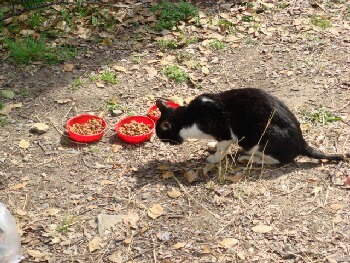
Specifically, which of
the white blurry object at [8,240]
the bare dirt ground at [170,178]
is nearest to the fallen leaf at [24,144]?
the bare dirt ground at [170,178]

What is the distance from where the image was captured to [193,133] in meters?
5.10

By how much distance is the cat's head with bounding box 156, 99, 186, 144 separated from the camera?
5.14 metres

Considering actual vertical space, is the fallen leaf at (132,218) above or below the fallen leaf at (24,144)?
above

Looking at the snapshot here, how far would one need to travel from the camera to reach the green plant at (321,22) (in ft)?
23.7

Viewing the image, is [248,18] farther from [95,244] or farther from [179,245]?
[95,244]

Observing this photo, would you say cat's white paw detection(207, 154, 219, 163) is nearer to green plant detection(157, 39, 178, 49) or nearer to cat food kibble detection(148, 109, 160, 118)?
cat food kibble detection(148, 109, 160, 118)

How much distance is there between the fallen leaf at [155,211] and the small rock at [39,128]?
1.57 meters

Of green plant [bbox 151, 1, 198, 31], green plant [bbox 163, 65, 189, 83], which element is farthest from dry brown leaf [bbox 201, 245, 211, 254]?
green plant [bbox 151, 1, 198, 31]

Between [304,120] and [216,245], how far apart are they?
6.27 feet

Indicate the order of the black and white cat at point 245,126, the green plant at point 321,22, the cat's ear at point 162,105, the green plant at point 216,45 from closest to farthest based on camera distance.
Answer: the black and white cat at point 245,126
the cat's ear at point 162,105
the green plant at point 216,45
the green plant at point 321,22

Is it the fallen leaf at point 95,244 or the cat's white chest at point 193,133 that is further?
the cat's white chest at point 193,133

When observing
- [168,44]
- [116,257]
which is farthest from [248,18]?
[116,257]

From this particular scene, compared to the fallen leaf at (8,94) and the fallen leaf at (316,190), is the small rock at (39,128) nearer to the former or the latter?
the fallen leaf at (8,94)

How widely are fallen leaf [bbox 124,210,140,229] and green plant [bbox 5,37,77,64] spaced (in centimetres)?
274
